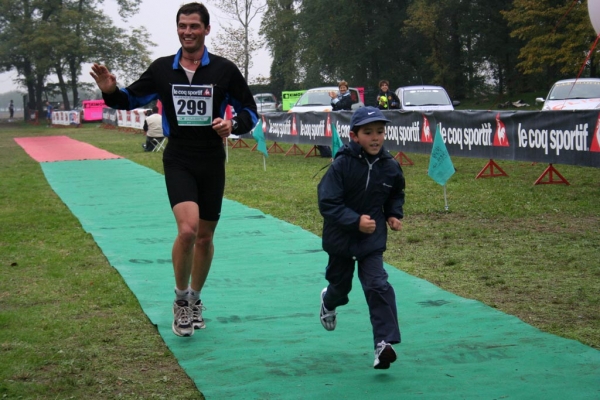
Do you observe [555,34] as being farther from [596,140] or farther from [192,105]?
[192,105]

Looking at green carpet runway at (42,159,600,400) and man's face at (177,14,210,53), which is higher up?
man's face at (177,14,210,53)

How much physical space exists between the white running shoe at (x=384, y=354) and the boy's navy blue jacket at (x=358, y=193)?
20.7 inches

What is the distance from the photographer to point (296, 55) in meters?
69.6

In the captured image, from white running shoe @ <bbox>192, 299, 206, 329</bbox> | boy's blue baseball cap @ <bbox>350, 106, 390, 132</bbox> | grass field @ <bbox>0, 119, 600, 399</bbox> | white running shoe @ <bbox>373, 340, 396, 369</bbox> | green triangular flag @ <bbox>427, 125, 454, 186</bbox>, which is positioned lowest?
grass field @ <bbox>0, 119, 600, 399</bbox>

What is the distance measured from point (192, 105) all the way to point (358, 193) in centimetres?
130

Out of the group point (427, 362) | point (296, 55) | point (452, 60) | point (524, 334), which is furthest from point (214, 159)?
point (296, 55)

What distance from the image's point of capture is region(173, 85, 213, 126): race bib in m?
5.40

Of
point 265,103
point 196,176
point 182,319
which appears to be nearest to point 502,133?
point 196,176

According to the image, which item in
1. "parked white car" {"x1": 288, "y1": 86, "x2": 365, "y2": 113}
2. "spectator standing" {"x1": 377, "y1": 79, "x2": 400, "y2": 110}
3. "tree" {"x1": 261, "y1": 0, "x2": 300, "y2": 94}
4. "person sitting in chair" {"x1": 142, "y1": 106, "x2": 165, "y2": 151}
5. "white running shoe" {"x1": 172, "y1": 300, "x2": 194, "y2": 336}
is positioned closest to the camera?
"white running shoe" {"x1": 172, "y1": 300, "x2": 194, "y2": 336}

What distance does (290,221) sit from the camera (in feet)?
35.8

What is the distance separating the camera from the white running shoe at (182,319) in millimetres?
5570

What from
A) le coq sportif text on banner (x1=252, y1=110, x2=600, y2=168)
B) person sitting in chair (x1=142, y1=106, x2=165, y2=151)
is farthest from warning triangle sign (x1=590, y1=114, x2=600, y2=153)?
person sitting in chair (x1=142, y1=106, x2=165, y2=151)

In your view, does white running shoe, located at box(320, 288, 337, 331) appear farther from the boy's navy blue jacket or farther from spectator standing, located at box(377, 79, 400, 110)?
spectator standing, located at box(377, 79, 400, 110)

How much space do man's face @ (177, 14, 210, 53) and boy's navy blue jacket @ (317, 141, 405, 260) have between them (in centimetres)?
129
